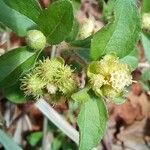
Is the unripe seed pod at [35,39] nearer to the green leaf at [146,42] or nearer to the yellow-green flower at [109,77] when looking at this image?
the yellow-green flower at [109,77]

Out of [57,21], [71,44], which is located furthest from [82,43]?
[57,21]

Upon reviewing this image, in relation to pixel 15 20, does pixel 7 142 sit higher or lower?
lower

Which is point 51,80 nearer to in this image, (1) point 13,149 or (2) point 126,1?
(2) point 126,1

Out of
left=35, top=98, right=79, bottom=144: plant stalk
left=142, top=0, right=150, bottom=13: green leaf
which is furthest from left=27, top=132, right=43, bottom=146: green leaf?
left=142, top=0, right=150, bottom=13: green leaf

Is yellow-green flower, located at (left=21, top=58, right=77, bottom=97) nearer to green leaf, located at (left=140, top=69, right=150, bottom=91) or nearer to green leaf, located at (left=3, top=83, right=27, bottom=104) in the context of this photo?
green leaf, located at (left=3, top=83, right=27, bottom=104)

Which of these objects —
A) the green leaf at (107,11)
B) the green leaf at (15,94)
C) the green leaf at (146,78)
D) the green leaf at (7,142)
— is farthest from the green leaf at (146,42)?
the green leaf at (7,142)

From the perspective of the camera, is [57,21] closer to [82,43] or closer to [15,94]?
[82,43]
